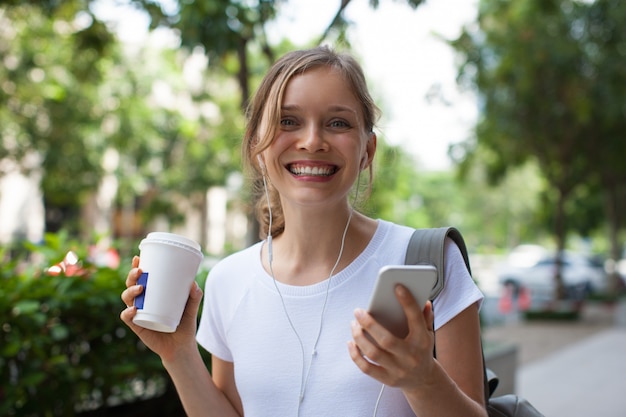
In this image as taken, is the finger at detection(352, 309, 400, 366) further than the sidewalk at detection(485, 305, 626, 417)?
No

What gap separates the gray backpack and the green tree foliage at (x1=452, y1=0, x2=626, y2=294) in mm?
10662

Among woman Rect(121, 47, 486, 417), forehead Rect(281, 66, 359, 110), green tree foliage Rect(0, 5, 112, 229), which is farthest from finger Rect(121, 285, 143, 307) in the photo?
green tree foliage Rect(0, 5, 112, 229)

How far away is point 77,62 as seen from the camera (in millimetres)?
9359

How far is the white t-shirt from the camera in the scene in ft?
5.37

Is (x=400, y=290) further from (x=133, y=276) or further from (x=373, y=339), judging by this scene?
(x=133, y=276)

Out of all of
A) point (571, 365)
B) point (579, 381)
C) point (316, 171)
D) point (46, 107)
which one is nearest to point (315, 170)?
point (316, 171)

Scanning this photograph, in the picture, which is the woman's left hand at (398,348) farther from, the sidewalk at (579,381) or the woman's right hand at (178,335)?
the sidewalk at (579,381)

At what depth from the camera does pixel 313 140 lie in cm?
167

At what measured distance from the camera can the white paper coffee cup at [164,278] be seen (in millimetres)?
1623

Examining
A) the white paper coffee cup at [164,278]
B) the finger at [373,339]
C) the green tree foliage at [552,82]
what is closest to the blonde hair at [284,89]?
the white paper coffee cup at [164,278]

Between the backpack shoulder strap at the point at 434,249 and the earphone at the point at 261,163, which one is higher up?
the earphone at the point at 261,163

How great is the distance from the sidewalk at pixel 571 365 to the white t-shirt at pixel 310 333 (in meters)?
6.15

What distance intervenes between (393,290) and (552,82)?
14382 mm

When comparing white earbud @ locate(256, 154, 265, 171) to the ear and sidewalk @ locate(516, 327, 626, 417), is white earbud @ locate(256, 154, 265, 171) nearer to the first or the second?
the ear
